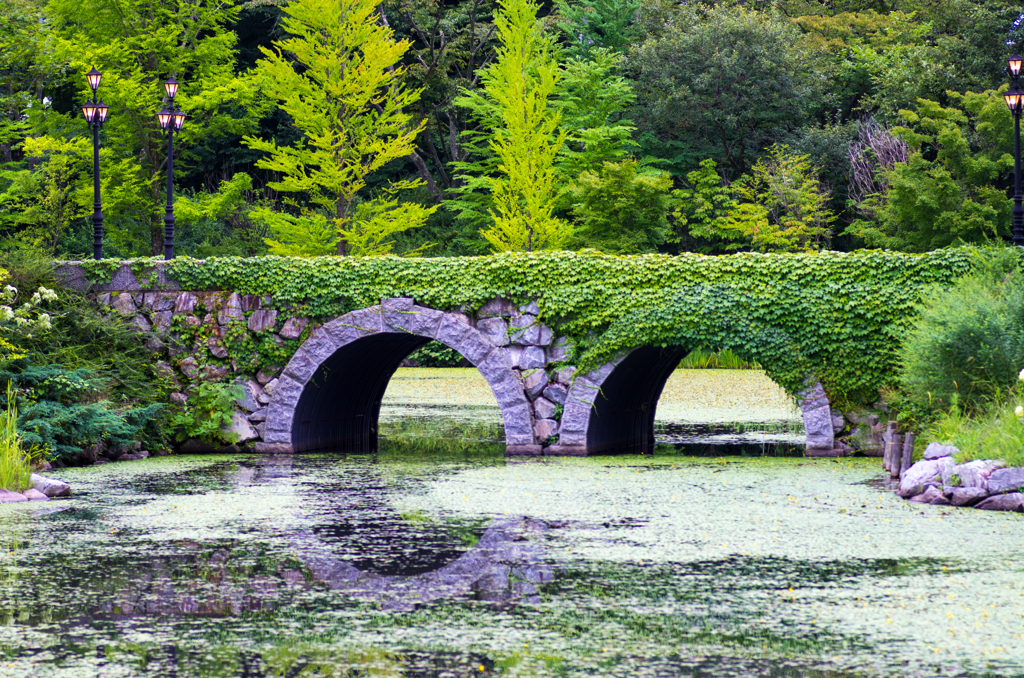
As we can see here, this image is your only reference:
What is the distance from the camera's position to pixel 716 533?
9375 mm

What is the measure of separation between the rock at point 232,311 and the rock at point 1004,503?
955 cm

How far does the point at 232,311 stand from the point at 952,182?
17574 millimetres

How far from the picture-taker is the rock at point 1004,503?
33.9 ft

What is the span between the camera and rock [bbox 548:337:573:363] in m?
15.1

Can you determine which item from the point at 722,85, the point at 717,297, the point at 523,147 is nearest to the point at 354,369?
the point at 717,297

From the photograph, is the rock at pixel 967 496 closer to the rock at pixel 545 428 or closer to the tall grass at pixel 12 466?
the rock at pixel 545 428

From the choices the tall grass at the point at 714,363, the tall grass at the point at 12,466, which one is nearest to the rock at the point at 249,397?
the tall grass at the point at 12,466

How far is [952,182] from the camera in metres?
26.9

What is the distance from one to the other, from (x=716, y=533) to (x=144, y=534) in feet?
14.5

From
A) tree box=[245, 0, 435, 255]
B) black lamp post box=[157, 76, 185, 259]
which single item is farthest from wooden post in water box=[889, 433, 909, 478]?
tree box=[245, 0, 435, 255]

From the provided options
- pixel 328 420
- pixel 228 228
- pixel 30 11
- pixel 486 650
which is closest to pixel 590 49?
pixel 228 228

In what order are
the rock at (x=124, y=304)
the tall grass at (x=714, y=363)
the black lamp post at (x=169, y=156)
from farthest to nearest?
the tall grass at (x=714, y=363) < the black lamp post at (x=169, y=156) < the rock at (x=124, y=304)

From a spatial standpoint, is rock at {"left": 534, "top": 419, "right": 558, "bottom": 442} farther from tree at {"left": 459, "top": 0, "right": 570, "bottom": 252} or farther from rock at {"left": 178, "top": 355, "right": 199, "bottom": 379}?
tree at {"left": 459, "top": 0, "right": 570, "bottom": 252}

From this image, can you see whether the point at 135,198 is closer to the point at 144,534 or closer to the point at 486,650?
the point at 144,534
